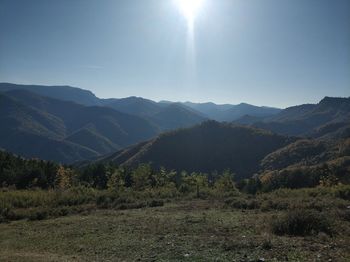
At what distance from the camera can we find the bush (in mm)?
13781

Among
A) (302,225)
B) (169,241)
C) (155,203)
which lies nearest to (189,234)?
(169,241)

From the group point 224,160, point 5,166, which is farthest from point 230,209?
point 224,160

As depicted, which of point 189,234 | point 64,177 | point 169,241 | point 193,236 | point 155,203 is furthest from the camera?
point 64,177

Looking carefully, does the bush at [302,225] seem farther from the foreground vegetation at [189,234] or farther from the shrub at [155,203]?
the shrub at [155,203]

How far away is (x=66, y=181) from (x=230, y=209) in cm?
4870

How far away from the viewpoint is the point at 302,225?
14.0 meters

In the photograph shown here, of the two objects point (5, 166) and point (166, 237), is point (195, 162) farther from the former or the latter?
point (166, 237)

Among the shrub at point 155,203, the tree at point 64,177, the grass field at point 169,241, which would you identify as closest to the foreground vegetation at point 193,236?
the grass field at point 169,241

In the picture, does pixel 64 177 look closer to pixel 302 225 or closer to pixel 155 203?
pixel 155 203

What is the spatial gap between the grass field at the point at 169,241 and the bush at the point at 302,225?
0.45 m

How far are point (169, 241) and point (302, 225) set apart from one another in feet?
17.2

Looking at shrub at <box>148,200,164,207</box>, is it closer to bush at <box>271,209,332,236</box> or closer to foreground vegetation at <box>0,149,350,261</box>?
foreground vegetation at <box>0,149,350,261</box>

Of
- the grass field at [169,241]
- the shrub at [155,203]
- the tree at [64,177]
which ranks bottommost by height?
the tree at [64,177]

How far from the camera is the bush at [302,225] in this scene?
1378 cm
